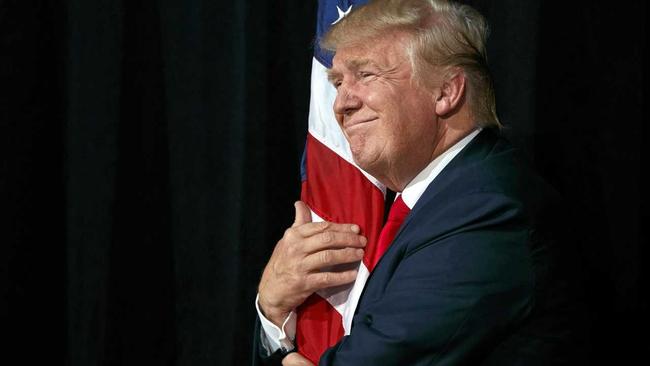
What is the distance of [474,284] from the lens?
115cm

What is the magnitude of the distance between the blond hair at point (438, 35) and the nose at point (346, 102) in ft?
0.27

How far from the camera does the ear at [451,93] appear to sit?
140cm

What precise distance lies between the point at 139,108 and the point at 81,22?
0.85ft

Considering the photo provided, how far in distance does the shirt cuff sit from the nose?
404mm

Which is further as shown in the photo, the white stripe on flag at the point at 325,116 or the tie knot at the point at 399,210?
the white stripe on flag at the point at 325,116

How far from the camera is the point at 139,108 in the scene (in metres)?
2.21

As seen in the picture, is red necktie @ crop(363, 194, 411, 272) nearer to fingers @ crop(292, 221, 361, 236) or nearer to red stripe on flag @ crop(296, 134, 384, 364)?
fingers @ crop(292, 221, 361, 236)

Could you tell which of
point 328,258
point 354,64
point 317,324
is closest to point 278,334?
point 317,324

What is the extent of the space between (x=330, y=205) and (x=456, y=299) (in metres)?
0.71

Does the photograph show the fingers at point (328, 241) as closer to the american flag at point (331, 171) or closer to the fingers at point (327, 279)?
the fingers at point (327, 279)

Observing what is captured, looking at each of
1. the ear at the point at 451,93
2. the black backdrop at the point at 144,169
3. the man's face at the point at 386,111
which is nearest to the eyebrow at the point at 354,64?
the man's face at the point at 386,111

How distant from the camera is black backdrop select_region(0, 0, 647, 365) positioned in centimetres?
214

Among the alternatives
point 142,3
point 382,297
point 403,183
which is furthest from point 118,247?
point 382,297

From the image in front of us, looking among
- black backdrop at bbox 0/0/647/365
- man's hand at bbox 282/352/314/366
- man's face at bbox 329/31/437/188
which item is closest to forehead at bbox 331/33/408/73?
man's face at bbox 329/31/437/188
